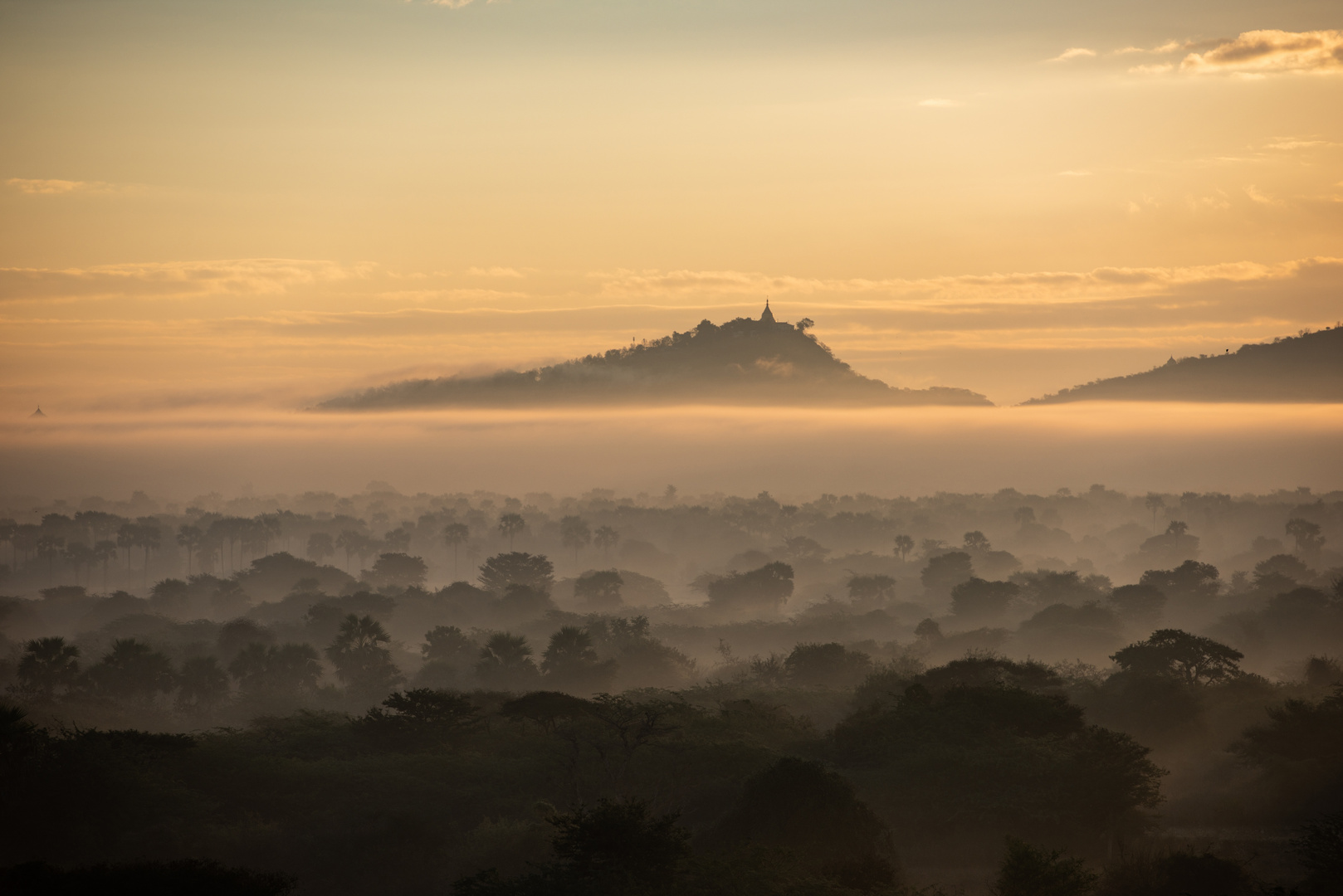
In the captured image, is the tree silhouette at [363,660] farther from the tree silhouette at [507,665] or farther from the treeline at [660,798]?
the treeline at [660,798]

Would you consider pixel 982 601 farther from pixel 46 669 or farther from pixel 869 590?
pixel 46 669

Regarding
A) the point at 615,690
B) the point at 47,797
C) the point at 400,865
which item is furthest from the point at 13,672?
the point at 400,865

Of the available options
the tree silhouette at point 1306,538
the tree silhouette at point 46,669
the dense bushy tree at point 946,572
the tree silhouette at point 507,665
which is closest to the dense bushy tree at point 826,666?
the tree silhouette at point 507,665

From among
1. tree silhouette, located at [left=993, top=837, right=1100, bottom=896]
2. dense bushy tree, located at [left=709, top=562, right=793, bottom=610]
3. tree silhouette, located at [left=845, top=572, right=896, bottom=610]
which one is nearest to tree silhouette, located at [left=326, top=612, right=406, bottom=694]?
dense bushy tree, located at [left=709, top=562, right=793, bottom=610]

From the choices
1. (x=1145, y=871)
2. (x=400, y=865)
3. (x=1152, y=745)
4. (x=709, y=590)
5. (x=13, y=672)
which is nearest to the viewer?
(x=1145, y=871)

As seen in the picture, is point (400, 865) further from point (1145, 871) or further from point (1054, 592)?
point (1054, 592)
